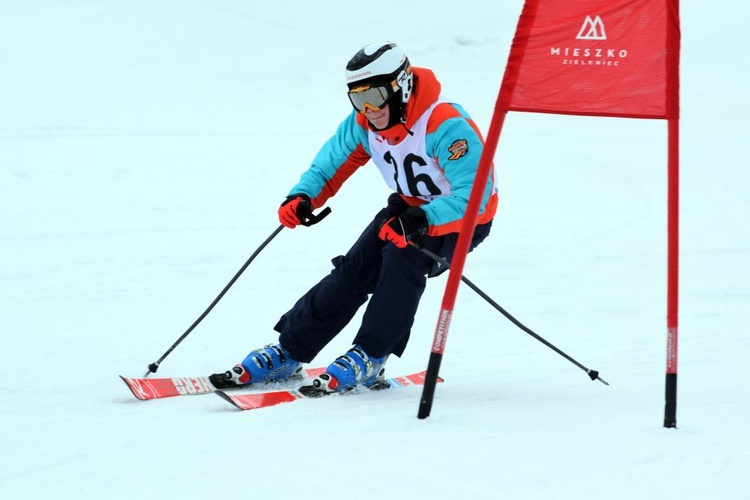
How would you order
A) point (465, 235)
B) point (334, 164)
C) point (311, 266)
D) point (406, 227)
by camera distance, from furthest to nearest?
point (311, 266) < point (334, 164) < point (406, 227) < point (465, 235)

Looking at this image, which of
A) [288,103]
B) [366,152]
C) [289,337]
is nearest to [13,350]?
[289,337]

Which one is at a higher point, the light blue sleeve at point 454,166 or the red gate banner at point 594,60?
the red gate banner at point 594,60

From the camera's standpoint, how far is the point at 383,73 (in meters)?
4.02

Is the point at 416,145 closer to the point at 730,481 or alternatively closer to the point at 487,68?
the point at 730,481

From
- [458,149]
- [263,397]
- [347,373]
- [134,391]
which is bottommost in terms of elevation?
[347,373]

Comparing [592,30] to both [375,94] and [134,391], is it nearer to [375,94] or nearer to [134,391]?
[375,94]

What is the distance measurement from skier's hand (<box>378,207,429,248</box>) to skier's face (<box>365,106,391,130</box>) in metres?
0.49

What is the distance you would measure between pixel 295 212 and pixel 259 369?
29.3 inches

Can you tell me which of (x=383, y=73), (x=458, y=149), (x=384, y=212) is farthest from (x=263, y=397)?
(x=383, y=73)

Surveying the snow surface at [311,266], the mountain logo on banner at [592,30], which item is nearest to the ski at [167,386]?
the snow surface at [311,266]

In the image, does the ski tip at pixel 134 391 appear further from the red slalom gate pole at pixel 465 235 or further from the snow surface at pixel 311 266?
the red slalom gate pole at pixel 465 235

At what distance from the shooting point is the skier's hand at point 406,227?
3.82m

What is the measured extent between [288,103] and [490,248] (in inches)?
230

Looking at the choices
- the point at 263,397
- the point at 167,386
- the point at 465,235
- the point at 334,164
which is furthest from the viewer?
the point at 334,164
